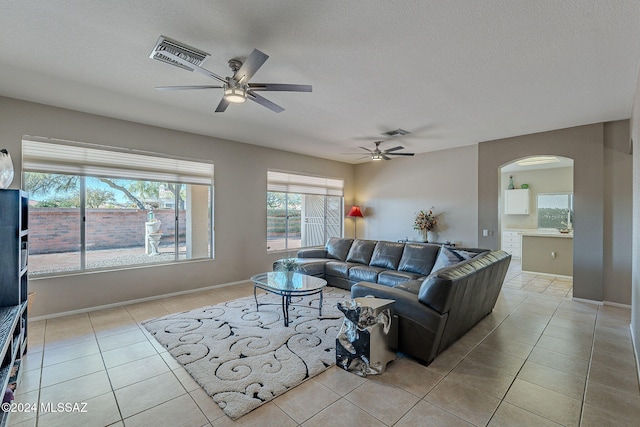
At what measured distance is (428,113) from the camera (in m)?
4.03

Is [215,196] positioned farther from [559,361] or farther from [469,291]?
[559,361]

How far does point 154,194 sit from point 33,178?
145 cm

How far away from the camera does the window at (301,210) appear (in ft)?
20.9

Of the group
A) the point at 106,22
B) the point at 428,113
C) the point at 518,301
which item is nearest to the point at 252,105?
the point at 106,22

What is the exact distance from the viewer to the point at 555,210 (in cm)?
781

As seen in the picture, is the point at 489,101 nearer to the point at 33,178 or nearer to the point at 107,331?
the point at 107,331

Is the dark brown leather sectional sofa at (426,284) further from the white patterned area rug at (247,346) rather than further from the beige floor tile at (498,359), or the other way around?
the white patterned area rug at (247,346)

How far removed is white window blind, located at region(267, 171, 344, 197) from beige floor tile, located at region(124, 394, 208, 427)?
14.9ft

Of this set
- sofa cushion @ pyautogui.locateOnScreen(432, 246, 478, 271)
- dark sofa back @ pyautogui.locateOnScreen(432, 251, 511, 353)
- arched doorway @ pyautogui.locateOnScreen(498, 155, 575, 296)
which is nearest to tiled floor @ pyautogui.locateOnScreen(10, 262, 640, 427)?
dark sofa back @ pyautogui.locateOnScreen(432, 251, 511, 353)

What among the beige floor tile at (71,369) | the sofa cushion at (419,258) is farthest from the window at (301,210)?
the beige floor tile at (71,369)

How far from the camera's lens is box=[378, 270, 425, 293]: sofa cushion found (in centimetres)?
423

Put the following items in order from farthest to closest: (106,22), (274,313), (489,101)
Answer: (274,313) < (489,101) < (106,22)

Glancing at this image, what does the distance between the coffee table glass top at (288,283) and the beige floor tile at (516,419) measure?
82.1 inches

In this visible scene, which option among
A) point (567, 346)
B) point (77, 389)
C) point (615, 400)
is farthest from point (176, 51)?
point (567, 346)
